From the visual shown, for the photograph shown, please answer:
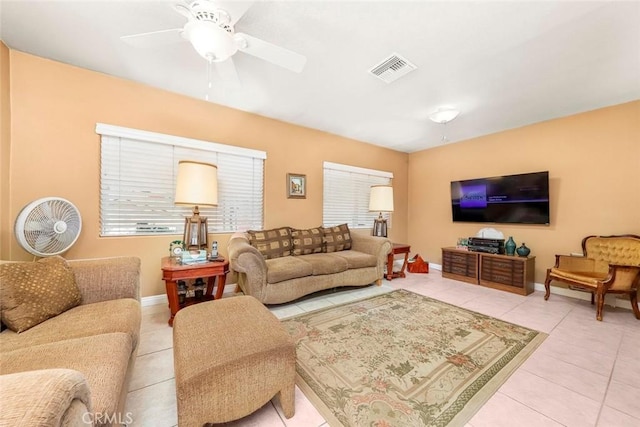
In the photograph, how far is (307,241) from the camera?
3324 millimetres

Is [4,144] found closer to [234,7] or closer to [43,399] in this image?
[234,7]

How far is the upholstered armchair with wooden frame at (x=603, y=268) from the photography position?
245cm

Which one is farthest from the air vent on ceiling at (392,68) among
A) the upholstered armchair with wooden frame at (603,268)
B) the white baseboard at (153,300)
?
the white baseboard at (153,300)

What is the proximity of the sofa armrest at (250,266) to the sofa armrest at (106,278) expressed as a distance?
2.70 feet

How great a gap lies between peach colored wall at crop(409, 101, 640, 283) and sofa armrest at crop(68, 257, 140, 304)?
467cm

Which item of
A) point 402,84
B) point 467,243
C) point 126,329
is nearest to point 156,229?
point 126,329

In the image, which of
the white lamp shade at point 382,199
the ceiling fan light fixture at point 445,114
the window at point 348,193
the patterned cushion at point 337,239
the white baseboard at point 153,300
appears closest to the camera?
the white baseboard at point 153,300

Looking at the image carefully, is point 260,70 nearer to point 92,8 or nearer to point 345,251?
point 92,8

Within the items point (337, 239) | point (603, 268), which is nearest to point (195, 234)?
point (337, 239)

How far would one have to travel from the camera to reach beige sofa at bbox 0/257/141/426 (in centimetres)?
52

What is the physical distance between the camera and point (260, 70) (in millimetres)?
2252

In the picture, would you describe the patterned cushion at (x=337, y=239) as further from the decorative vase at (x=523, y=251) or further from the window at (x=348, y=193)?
the decorative vase at (x=523, y=251)

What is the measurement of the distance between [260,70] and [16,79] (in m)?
2.10

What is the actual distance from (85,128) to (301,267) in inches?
101
